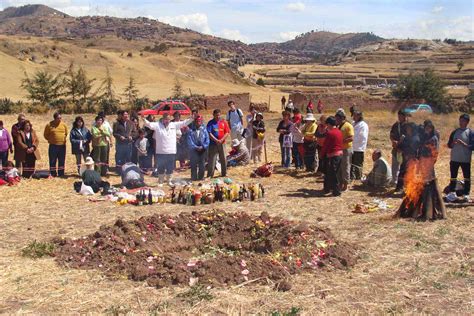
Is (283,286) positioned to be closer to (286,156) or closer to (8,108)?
(286,156)

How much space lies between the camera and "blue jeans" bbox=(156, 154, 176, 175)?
41.7 ft

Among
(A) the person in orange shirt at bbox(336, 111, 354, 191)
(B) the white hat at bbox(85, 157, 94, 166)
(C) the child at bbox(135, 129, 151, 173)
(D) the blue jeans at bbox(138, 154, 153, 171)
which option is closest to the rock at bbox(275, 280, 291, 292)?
(A) the person in orange shirt at bbox(336, 111, 354, 191)

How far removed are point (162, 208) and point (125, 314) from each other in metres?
4.65

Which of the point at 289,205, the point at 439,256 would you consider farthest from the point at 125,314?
the point at 289,205

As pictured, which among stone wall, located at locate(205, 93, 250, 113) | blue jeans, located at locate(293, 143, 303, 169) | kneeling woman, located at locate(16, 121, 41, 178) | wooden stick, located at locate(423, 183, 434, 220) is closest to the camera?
wooden stick, located at locate(423, 183, 434, 220)

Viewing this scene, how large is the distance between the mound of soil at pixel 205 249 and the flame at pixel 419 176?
2030 millimetres

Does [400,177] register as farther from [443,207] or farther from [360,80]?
[360,80]

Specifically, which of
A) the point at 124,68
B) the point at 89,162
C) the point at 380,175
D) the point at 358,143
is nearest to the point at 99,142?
the point at 89,162

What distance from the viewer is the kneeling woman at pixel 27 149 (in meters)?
13.0

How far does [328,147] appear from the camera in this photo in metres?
11.5

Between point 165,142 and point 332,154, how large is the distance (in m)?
3.81

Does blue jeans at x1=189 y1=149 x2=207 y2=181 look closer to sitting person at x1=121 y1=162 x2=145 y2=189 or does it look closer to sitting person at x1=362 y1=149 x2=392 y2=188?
sitting person at x1=121 y1=162 x2=145 y2=189

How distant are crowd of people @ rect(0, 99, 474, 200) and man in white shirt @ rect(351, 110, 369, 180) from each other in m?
0.02

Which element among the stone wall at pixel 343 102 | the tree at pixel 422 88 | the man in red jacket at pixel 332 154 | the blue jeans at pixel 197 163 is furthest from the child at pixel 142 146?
the stone wall at pixel 343 102
